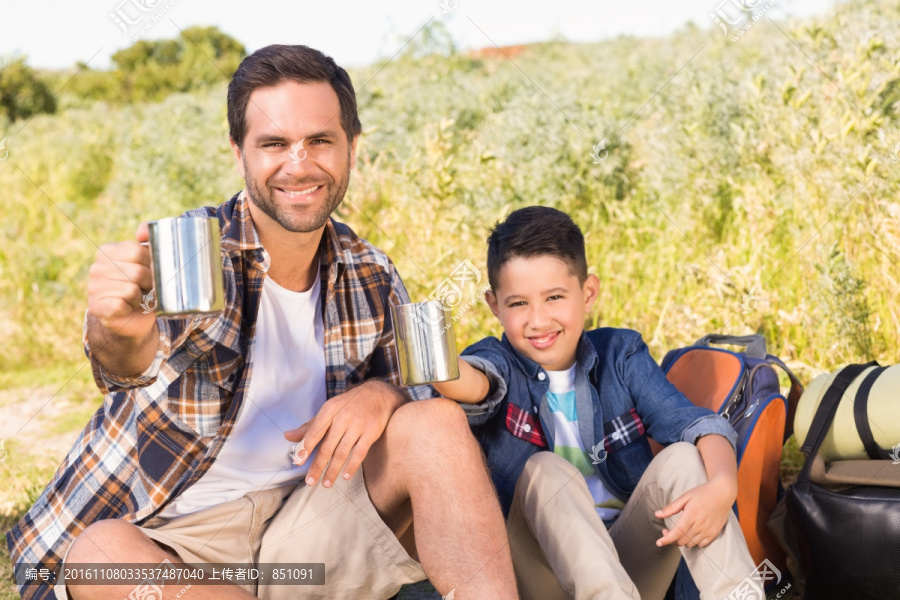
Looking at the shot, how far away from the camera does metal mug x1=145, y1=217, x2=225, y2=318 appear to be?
1.64 m

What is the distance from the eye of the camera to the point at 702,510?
2.13 m

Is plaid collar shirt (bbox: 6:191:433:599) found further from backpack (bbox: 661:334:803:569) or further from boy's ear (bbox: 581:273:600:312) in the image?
backpack (bbox: 661:334:803:569)

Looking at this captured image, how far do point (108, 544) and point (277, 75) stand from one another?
4.21 ft

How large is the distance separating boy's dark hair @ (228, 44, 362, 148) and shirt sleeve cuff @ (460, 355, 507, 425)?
29.9 inches

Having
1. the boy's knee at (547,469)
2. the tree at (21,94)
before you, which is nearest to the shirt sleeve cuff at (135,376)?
the boy's knee at (547,469)

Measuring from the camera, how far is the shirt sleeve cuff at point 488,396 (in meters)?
2.42

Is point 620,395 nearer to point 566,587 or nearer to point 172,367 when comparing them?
point 566,587

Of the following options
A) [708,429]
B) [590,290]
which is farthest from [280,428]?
[708,429]

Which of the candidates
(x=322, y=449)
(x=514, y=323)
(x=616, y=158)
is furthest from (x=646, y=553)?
(x=616, y=158)

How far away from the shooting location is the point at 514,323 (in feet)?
8.37

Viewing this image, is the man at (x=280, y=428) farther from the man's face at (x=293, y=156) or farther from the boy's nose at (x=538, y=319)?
the boy's nose at (x=538, y=319)

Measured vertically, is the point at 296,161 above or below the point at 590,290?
above

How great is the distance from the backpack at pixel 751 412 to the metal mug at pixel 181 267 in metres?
1.67

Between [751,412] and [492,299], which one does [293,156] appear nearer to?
[492,299]
